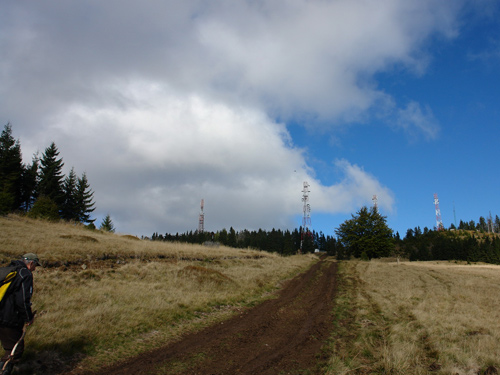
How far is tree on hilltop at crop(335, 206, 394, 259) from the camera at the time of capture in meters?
49.7

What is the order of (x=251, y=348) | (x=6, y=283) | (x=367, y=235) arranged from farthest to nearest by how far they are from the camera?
1. (x=367, y=235)
2. (x=251, y=348)
3. (x=6, y=283)

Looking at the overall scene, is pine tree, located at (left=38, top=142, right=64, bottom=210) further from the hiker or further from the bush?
the hiker

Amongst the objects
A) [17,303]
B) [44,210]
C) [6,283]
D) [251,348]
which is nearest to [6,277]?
[6,283]

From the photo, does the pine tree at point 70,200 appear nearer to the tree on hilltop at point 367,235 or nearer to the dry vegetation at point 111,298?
the dry vegetation at point 111,298

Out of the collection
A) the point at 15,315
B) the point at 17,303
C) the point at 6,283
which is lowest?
the point at 15,315

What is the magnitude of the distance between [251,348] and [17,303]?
5.67m

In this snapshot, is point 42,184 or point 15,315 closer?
point 15,315

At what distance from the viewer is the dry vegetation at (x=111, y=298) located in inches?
294

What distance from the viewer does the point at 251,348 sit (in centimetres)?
800

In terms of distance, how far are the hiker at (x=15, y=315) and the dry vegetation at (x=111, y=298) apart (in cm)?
98

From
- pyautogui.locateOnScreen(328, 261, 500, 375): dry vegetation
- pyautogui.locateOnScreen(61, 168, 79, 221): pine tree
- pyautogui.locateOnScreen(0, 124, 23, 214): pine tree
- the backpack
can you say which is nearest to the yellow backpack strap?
the backpack

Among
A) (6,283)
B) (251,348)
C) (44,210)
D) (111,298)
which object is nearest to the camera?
(6,283)

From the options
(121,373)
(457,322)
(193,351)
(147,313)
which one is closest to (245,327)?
(193,351)

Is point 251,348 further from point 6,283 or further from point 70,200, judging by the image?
point 70,200
